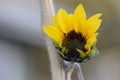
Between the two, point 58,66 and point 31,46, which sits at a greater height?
point 31,46

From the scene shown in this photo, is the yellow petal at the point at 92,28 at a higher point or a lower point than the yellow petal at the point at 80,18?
lower

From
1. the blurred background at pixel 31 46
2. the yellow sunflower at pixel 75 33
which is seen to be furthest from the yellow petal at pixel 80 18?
the blurred background at pixel 31 46

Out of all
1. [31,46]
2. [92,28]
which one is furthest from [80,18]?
[31,46]

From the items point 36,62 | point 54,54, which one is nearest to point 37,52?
point 36,62

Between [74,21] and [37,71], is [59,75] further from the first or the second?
[37,71]

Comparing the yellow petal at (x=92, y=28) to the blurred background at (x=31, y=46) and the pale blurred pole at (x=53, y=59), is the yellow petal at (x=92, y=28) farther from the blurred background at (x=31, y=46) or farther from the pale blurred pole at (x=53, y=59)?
the blurred background at (x=31, y=46)

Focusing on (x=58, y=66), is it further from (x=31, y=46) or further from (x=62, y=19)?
(x=31, y=46)
